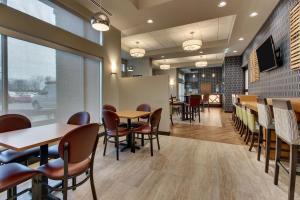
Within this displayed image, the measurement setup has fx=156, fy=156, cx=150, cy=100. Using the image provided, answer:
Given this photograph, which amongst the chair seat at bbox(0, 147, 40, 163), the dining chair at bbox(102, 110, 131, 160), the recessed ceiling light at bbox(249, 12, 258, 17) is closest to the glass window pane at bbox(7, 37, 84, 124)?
the chair seat at bbox(0, 147, 40, 163)

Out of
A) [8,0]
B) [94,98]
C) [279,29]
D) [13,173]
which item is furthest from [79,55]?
[279,29]

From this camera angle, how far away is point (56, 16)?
336 cm

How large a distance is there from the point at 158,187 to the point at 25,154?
168cm

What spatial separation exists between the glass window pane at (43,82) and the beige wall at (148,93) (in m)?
1.56

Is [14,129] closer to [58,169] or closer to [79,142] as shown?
[58,169]

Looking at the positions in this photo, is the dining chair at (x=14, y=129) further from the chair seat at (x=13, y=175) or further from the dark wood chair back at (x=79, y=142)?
the dark wood chair back at (x=79, y=142)

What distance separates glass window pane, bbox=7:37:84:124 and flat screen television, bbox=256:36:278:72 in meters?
4.67

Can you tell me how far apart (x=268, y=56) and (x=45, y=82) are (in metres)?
5.19

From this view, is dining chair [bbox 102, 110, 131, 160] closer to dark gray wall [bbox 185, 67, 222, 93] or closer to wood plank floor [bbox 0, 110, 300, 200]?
wood plank floor [bbox 0, 110, 300, 200]

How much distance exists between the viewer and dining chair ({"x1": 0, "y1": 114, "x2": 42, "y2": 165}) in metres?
1.78

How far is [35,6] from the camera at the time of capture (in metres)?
2.96

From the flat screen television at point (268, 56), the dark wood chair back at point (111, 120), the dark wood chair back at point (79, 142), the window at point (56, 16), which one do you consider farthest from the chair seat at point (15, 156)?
the flat screen television at point (268, 56)

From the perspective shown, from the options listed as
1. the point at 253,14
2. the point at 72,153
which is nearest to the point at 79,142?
the point at 72,153

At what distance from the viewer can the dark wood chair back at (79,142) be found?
1313 millimetres
